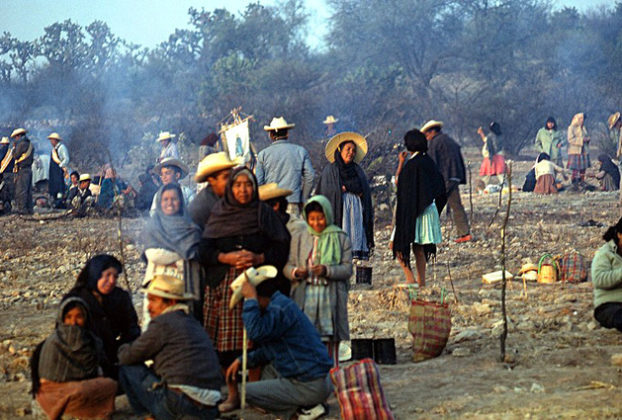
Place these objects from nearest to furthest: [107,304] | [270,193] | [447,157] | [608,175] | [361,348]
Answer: [107,304], [270,193], [361,348], [447,157], [608,175]

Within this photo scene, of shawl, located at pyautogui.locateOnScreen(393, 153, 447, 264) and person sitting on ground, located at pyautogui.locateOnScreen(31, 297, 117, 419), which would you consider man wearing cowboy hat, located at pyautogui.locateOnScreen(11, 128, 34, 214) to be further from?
person sitting on ground, located at pyautogui.locateOnScreen(31, 297, 117, 419)

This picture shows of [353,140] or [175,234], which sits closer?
[175,234]

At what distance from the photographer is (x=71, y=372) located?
532 centimetres

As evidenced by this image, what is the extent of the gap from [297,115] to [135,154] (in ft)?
17.3

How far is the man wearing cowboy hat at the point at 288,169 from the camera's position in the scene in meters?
9.18

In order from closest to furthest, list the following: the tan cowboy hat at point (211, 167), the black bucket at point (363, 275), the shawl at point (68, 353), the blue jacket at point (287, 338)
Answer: the blue jacket at point (287, 338)
the shawl at point (68, 353)
the tan cowboy hat at point (211, 167)
the black bucket at point (363, 275)

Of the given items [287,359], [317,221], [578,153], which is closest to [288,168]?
[317,221]

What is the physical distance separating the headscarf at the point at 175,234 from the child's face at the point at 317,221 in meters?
0.67

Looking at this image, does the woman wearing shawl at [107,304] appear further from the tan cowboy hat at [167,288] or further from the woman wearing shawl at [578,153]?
the woman wearing shawl at [578,153]

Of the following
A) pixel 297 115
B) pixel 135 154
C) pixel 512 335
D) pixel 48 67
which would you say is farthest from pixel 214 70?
pixel 512 335

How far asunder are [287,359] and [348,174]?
12.9ft

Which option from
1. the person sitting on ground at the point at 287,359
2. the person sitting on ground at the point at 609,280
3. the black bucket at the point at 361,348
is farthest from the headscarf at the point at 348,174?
the person sitting on ground at the point at 287,359

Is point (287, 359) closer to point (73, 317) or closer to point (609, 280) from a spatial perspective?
point (73, 317)

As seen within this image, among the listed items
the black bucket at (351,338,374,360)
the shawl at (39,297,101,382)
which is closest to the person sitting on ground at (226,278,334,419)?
the shawl at (39,297,101,382)
